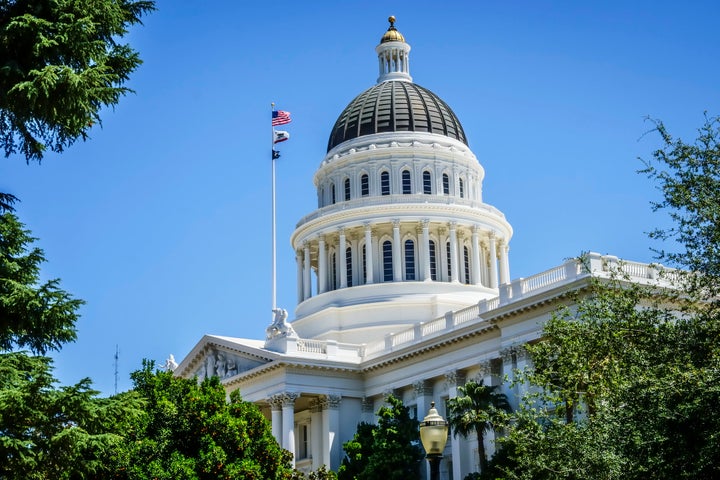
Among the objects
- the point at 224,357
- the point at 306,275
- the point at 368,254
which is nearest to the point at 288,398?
the point at 224,357

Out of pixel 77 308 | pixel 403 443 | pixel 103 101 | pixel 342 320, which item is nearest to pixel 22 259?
pixel 77 308

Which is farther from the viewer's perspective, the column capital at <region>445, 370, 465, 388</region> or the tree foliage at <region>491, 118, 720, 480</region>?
the column capital at <region>445, 370, 465, 388</region>

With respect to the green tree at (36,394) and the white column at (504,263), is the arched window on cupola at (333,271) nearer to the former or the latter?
the white column at (504,263)

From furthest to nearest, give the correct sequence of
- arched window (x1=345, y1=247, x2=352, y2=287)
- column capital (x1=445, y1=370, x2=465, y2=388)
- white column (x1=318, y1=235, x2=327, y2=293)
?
white column (x1=318, y1=235, x2=327, y2=293) → arched window (x1=345, y1=247, x2=352, y2=287) → column capital (x1=445, y1=370, x2=465, y2=388)

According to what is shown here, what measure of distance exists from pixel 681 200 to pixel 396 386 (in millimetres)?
36326

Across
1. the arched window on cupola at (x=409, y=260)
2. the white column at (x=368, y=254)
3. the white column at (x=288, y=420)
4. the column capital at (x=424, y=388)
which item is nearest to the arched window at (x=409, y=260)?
the arched window on cupola at (x=409, y=260)

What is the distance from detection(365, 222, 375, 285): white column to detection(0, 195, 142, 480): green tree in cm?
4789

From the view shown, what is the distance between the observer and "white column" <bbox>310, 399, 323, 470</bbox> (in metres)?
63.5

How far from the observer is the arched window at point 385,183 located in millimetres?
76438

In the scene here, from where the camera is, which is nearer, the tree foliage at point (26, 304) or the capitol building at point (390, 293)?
the tree foliage at point (26, 304)

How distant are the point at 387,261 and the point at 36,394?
5269 centimetres

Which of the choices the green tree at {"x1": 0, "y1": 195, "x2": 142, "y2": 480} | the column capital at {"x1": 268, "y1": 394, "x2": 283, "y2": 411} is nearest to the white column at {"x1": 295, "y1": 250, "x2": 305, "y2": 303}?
the column capital at {"x1": 268, "y1": 394, "x2": 283, "y2": 411}

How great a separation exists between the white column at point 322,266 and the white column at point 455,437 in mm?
20339

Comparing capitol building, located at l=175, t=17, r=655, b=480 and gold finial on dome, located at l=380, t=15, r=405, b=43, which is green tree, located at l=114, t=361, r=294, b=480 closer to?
capitol building, located at l=175, t=17, r=655, b=480
